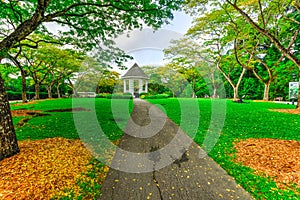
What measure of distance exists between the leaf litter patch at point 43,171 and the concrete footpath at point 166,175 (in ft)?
1.52

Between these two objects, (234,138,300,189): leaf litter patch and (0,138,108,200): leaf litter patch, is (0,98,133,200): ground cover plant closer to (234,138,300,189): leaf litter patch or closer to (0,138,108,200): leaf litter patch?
(0,138,108,200): leaf litter patch

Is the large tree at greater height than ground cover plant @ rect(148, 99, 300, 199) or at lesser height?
greater

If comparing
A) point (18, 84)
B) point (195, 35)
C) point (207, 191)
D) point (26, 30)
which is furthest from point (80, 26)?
point (18, 84)

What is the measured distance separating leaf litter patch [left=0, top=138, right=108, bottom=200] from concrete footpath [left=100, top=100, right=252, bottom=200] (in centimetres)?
46

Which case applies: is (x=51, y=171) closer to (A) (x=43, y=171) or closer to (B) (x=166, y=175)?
(A) (x=43, y=171)

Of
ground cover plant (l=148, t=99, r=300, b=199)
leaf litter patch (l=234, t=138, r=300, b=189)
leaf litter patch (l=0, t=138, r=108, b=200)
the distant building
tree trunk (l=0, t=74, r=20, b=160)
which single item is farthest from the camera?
the distant building

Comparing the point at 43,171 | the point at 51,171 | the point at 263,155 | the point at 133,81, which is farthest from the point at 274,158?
the point at 133,81

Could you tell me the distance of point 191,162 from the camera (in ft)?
11.1

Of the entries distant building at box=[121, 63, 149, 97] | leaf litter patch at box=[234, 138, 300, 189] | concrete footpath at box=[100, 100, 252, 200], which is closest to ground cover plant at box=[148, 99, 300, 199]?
leaf litter patch at box=[234, 138, 300, 189]

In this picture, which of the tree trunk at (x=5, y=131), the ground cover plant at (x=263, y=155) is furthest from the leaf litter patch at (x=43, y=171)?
the ground cover plant at (x=263, y=155)

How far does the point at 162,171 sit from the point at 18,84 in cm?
3608

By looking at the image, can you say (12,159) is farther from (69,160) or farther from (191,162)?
(191,162)

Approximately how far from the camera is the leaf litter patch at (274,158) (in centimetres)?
271

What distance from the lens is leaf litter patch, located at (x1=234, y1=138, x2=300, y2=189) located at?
271cm
